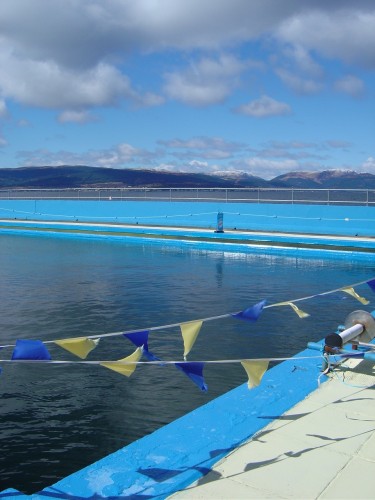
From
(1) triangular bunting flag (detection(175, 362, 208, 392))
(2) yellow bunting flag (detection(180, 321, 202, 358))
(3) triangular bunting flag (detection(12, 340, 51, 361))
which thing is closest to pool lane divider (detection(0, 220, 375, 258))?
(2) yellow bunting flag (detection(180, 321, 202, 358))

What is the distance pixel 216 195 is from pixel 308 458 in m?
25.2

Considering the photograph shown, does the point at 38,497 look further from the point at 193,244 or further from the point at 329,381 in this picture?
the point at 193,244

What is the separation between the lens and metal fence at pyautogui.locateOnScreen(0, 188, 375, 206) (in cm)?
2395

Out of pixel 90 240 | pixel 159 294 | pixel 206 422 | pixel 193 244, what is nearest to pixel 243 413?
pixel 206 422

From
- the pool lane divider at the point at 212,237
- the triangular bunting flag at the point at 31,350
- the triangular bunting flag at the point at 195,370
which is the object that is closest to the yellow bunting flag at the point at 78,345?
the triangular bunting flag at the point at 31,350

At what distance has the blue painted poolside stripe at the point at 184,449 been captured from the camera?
11.9ft

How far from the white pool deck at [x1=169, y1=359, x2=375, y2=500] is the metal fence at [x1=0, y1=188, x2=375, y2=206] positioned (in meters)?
17.0

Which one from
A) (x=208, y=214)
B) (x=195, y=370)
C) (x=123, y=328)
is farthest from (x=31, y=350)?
(x=208, y=214)

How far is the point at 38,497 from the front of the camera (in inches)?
139

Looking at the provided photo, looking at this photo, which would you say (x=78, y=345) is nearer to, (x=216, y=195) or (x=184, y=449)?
(x=184, y=449)

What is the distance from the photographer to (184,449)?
4164mm

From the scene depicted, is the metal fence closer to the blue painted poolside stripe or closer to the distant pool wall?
the distant pool wall

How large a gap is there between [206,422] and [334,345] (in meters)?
1.47

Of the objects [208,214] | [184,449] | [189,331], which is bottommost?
[184,449]
